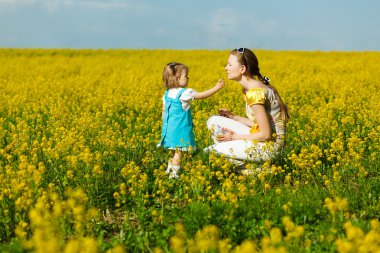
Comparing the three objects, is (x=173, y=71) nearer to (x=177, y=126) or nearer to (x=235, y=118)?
(x=177, y=126)

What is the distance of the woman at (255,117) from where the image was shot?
19.2ft

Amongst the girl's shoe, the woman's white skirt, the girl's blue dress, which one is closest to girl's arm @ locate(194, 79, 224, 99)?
the girl's blue dress

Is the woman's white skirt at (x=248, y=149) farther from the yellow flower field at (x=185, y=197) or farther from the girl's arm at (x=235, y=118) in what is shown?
the girl's arm at (x=235, y=118)

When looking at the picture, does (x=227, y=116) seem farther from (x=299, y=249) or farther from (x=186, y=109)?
(x=299, y=249)

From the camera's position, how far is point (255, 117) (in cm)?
604

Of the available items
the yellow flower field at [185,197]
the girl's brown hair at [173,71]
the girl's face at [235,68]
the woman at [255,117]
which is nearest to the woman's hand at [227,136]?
the woman at [255,117]

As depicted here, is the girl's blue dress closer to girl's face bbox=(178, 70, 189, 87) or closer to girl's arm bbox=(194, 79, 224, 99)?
girl's face bbox=(178, 70, 189, 87)

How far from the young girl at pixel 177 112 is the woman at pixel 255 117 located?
1.15 ft

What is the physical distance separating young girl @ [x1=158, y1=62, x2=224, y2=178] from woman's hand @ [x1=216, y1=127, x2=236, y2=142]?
33 centimetres

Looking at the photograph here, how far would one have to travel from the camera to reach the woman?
19.2 ft

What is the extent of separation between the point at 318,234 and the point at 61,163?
9.98ft

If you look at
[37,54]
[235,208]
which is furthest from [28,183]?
[37,54]

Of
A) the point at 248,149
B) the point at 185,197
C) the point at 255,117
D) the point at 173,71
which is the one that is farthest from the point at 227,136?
the point at 185,197

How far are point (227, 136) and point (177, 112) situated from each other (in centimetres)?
64
